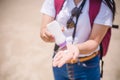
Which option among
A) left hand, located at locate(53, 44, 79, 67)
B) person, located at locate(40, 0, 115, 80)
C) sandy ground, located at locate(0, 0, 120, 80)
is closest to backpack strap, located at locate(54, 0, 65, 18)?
person, located at locate(40, 0, 115, 80)

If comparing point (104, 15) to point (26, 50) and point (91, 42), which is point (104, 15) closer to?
point (91, 42)

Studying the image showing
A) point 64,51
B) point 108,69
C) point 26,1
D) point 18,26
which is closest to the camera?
point 64,51

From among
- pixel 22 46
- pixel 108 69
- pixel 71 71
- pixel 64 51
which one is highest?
pixel 64 51

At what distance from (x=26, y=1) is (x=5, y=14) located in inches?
17.6

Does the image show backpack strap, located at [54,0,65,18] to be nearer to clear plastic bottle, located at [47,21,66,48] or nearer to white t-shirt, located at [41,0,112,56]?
white t-shirt, located at [41,0,112,56]

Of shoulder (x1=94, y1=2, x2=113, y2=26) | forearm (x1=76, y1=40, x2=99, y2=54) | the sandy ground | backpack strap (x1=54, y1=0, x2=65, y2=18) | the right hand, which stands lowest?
the sandy ground

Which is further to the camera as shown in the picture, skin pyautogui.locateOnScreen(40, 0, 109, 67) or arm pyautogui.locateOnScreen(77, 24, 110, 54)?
arm pyautogui.locateOnScreen(77, 24, 110, 54)

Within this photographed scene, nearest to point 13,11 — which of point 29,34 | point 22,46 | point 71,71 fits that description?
point 29,34

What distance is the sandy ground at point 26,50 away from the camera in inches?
90.0

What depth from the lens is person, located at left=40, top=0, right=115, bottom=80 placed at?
0.98 meters

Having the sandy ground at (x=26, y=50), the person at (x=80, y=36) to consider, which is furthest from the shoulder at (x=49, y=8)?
the sandy ground at (x=26, y=50)

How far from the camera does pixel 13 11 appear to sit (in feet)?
10.6

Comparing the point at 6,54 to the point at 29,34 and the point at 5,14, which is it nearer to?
the point at 29,34

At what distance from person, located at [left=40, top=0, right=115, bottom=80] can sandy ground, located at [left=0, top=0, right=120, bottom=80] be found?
1059 millimetres
